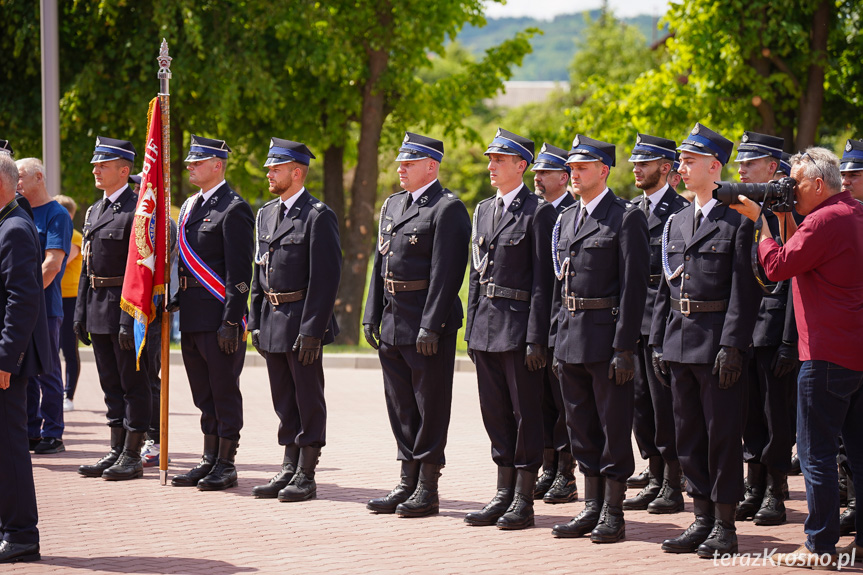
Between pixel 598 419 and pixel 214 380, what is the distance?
3115mm

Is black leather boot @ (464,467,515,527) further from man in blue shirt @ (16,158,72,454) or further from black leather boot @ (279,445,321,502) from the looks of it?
man in blue shirt @ (16,158,72,454)

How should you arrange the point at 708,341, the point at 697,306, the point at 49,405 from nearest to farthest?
1. the point at 708,341
2. the point at 697,306
3. the point at 49,405

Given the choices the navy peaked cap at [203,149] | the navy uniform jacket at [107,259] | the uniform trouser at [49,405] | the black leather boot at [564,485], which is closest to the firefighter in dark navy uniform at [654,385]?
the black leather boot at [564,485]

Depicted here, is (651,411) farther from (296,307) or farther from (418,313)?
(296,307)

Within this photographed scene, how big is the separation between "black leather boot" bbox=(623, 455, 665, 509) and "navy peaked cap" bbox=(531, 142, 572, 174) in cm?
232

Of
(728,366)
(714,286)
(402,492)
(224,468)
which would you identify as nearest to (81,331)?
(224,468)

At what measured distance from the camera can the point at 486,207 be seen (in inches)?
307

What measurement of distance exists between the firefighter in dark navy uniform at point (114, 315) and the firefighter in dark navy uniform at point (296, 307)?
1230 mm

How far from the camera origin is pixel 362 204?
2017cm

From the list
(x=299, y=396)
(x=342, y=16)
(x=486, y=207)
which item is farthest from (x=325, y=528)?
(x=342, y=16)

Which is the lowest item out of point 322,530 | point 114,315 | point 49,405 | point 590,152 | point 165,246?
point 322,530

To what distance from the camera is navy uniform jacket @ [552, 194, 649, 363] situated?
690cm

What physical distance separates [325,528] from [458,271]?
1977mm

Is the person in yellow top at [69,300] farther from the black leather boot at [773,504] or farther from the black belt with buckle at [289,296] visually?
the black leather boot at [773,504]
